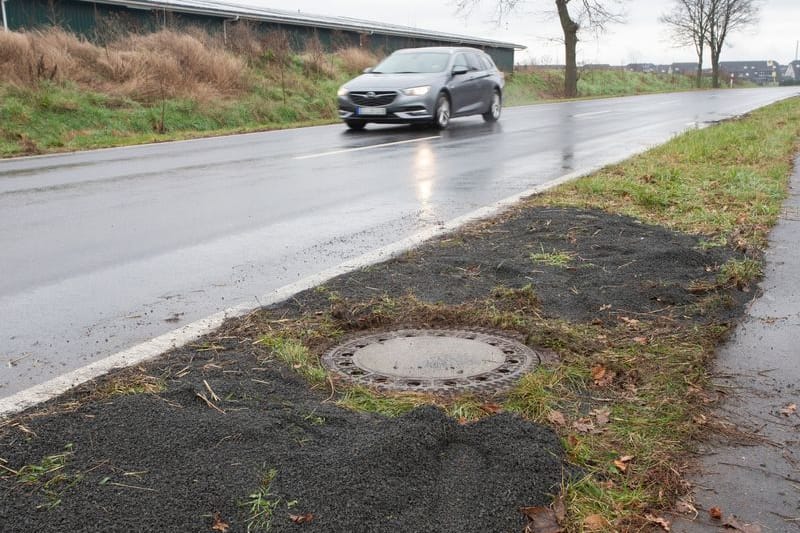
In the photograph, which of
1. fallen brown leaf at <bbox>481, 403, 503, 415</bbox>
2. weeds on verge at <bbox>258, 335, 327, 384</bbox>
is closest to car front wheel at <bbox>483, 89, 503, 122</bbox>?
weeds on verge at <bbox>258, 335, 327, 384</bbox>

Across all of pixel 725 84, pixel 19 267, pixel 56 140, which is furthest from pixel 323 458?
pixel 725 84

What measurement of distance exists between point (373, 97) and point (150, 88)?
21.4 ft

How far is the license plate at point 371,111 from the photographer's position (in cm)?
1645

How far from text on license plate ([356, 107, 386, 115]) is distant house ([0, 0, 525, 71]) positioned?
10451 mm

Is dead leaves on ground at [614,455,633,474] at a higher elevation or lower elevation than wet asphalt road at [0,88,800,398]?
lower

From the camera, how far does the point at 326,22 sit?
35906 millimetres

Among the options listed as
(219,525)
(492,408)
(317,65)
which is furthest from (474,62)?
(219,525)

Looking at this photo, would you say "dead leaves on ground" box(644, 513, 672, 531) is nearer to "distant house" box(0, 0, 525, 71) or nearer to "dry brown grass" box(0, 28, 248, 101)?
"dry brown grass" box(0, 28, 248, 101)

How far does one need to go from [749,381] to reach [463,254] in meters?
2.47

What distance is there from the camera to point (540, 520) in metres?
2.36

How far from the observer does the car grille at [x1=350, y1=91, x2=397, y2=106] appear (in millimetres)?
16438

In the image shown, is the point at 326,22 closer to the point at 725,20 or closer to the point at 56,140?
the point at 56,140

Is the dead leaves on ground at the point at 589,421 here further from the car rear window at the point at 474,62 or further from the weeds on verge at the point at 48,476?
the car rear window at the point at 474,62

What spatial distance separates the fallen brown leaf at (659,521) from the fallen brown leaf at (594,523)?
140 millimetres
